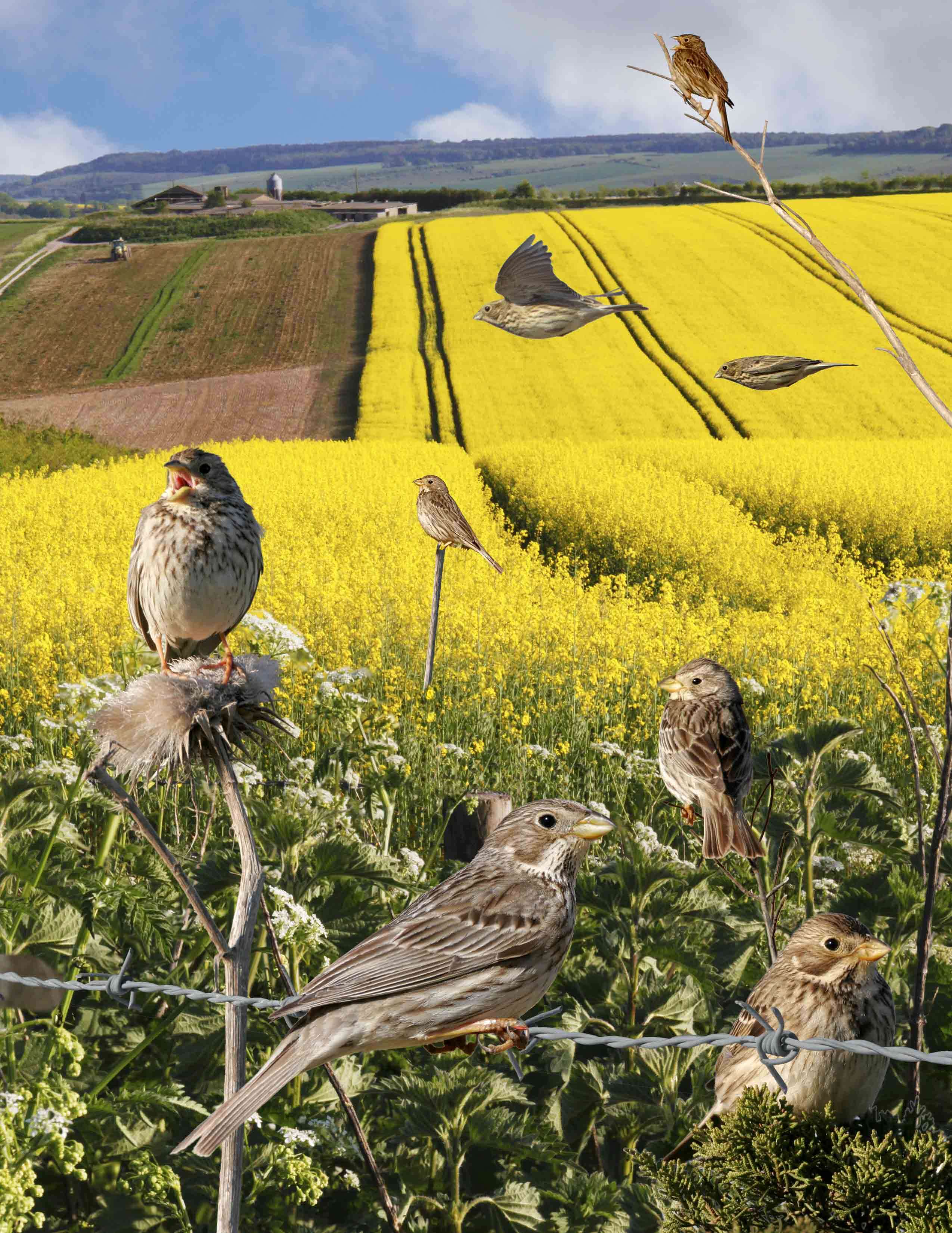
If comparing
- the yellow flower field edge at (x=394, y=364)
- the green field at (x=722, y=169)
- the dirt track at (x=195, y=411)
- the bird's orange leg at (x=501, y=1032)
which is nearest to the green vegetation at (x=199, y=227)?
the yellow flower field edge at (x=394, y=364)

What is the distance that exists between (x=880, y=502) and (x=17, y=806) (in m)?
20.3

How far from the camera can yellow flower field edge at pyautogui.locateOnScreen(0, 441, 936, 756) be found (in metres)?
9.10

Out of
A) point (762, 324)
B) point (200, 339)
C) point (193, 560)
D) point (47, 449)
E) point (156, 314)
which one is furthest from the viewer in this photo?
point (156, 314)

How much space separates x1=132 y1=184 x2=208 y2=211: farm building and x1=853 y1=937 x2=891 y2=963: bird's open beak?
6451 centimetres

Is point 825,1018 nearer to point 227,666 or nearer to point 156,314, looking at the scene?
point 227,666

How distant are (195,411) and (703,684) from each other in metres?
33.0

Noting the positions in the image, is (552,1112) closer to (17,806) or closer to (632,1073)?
(632,1073)

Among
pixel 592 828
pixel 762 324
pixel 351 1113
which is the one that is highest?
pixel 762 324

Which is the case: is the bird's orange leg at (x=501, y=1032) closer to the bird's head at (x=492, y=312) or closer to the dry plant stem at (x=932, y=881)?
the dry plant stem at (x=932, y=881)

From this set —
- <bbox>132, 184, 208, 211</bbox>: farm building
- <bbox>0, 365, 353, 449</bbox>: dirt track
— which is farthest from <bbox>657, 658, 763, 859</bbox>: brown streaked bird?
<bbox>132, 184, 208, 211</bbox>: farm building

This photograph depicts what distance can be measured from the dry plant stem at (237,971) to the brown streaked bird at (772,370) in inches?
46.2

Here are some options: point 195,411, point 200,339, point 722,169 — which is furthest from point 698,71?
point 722,169

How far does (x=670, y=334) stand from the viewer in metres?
36.2

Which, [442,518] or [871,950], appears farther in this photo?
[442,518]
